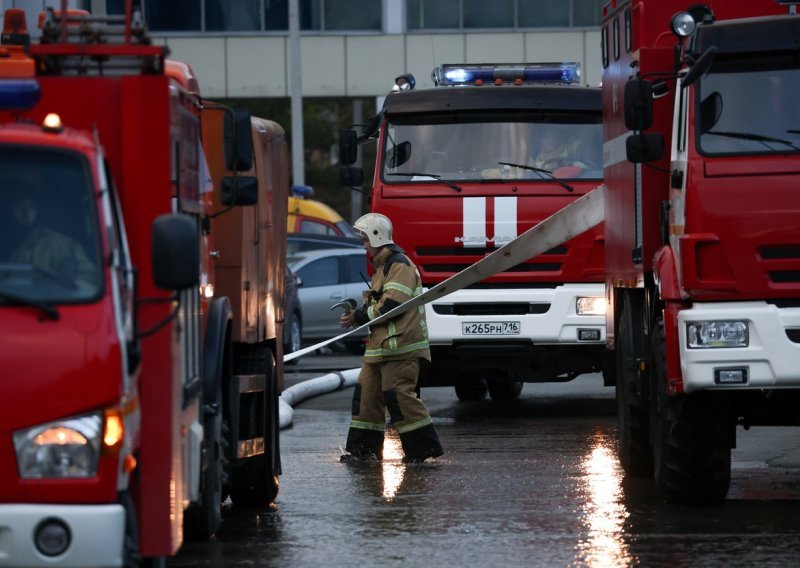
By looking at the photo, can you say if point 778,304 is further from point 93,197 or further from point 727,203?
point 93,197

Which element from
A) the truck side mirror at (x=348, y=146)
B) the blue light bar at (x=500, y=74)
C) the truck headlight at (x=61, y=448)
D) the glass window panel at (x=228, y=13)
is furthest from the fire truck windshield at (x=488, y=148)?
the glass window panel at (x=228, y=13)

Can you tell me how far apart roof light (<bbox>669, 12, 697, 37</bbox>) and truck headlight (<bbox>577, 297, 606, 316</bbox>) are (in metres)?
6.10

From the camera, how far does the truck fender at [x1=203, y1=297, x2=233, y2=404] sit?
9109mm

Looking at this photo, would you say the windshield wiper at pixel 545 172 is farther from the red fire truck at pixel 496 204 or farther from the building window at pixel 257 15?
the building window at pixel 257 15

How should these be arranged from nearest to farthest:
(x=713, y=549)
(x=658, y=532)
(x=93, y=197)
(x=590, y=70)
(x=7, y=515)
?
(x=7, y=515)
(x=93, y=197)
(x=713, y=549)
(x=658, y=532)
(x=590, y=70)

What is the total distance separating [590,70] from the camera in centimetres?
4409

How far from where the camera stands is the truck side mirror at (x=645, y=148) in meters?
10.8

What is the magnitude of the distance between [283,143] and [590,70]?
32.5 metres

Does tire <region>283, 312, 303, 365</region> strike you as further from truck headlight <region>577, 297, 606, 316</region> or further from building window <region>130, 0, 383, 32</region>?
building window <region>130, 0, 383, 32</region>

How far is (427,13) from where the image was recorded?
148 feet

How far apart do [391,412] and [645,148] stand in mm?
3582

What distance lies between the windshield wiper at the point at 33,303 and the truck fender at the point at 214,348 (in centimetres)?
248

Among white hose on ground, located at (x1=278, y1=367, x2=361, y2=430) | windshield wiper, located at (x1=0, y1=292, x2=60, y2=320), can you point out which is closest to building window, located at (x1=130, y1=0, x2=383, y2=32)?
white hose on ground, located at (x1=278, y1=367, x2=361, y2=430)

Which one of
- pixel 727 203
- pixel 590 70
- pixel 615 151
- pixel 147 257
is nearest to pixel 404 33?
pixel 590 70
